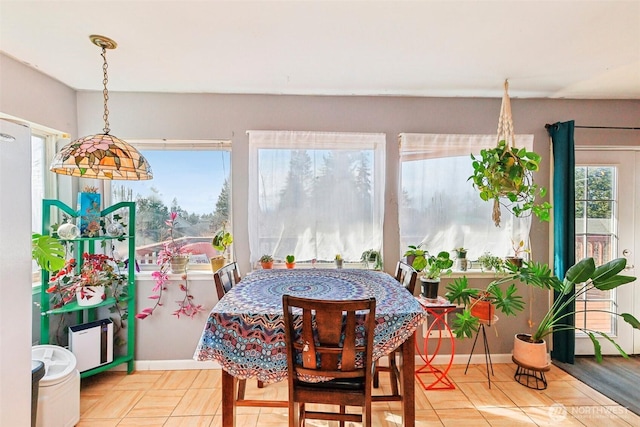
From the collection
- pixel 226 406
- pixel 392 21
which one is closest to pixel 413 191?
pixel 392 21

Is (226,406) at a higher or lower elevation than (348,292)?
lower

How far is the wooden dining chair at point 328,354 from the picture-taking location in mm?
1329

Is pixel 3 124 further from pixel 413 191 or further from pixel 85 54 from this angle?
pixel 413 191

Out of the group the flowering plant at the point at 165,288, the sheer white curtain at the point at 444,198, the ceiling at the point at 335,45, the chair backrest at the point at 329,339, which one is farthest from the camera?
the sheer white curtain at the point at 444,198

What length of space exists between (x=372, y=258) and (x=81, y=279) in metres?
2.36

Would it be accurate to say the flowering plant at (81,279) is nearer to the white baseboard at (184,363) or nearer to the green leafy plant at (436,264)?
the white baseboard at (184,363)

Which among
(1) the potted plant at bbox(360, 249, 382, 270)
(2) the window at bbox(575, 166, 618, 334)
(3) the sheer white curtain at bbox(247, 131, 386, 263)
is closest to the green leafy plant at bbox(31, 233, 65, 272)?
(3) the sheer white curtain at bbox(247, 131, 386, 263)

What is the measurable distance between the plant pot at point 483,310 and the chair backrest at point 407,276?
681mm

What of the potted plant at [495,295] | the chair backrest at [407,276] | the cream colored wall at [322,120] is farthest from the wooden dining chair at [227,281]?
the potted plant at [495,295]

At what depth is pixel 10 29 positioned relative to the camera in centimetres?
168

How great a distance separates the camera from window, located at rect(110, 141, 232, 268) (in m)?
2.67

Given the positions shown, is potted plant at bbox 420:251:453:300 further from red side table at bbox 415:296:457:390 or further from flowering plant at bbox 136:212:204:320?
flowering plant at bbox 136:212:204:320

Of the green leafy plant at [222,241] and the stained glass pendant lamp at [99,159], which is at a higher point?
the stained glass pendant lamp at [99,159]

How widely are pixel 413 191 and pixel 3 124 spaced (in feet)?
8.55
